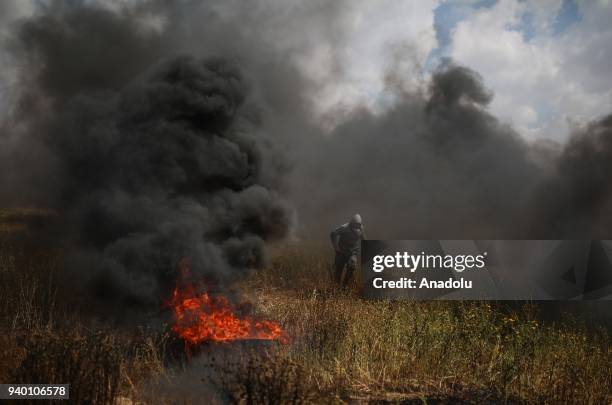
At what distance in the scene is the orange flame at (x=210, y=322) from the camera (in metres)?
7.51

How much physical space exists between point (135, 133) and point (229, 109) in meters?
2.29

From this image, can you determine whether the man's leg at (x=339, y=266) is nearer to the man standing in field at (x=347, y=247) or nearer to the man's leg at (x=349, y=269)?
the man standing in field at (x=347, y=247)

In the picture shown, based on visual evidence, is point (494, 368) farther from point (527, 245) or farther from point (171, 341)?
point (527, 245)

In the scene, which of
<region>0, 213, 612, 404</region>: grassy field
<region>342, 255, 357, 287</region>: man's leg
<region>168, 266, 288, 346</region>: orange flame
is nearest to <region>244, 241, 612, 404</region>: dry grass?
<region>0, 213, 612, 404</region>: grassy field

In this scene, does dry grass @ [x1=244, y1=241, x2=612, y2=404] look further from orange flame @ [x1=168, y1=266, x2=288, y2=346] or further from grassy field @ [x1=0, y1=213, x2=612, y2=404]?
orange flame @ [x1=168, y1=266, x2=288, y2=346]

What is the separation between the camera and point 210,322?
7.75 m

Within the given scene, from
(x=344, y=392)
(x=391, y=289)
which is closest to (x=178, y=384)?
(x=344, y=392)

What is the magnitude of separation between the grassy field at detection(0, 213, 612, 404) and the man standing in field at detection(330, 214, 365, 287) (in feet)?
13.4

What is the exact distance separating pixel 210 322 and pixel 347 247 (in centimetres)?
667

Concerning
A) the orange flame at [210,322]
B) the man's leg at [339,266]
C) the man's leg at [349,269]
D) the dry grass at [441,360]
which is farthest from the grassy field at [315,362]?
the man's leg at [339,266]

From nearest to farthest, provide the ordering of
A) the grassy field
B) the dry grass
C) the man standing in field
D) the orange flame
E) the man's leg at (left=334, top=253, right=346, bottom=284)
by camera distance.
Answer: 1. the grassy field
2. the dry grass
3. the orange flame
4. the man standing in field
5. the man's leg at (left=334, top=253, right=346, bottom=284)

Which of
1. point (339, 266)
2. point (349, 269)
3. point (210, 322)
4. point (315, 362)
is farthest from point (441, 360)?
point (339, 266)

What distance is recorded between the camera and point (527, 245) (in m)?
17.8

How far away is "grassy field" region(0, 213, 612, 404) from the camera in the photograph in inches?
198
